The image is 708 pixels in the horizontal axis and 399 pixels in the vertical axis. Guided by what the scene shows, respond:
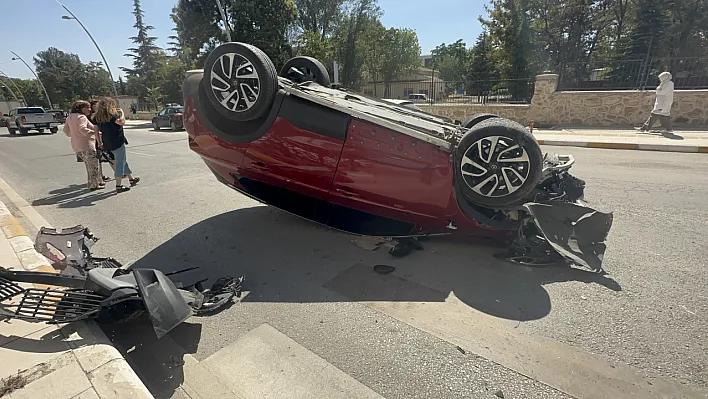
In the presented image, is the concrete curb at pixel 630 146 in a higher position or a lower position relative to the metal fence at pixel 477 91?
lower

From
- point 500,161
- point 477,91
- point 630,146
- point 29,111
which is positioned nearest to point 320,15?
point 29,111

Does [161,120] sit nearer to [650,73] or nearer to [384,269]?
[384,269]

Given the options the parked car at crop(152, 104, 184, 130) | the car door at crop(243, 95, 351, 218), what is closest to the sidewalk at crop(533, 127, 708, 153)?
the car door at crop(243, 95, 351, 218)

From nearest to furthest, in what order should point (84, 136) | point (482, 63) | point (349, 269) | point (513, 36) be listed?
point (349, 269) → point (84, 136) → point (513, 36) → point (482, 63)

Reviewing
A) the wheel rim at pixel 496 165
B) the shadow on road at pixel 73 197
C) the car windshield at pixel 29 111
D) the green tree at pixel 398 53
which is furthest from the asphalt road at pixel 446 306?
the green tree at pixel 398 53

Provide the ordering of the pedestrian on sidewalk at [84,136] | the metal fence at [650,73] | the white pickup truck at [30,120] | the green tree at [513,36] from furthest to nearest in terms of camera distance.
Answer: the green tree at [513,36] → the white pickup truck at [30,120] → the metal fence at [650,73] → the pedestrian on sidewalk at [84,136]

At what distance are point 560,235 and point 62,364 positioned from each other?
12.6 ft

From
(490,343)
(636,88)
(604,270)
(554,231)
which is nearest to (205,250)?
(490,343)

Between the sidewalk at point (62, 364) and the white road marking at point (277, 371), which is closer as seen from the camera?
the sidewalk at point (62, 364)

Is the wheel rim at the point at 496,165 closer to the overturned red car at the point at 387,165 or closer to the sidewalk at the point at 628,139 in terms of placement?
the overturned red car at the point at 387,165

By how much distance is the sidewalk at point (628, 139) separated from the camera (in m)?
9.51

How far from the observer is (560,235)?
3396 mm

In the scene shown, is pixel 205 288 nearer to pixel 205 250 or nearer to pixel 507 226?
pixel 205 250

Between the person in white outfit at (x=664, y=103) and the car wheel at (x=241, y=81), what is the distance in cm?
1303
